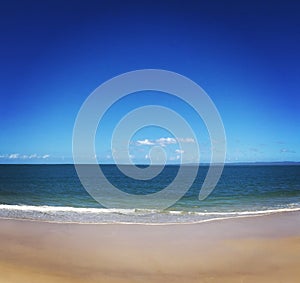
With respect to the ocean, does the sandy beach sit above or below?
above

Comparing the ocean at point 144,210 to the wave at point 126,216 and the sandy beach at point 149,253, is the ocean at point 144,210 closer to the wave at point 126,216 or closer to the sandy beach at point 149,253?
the wave at point 126,216

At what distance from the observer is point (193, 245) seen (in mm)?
9000

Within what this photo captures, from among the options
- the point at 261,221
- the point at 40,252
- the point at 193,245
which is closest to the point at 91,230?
the point at 40,252

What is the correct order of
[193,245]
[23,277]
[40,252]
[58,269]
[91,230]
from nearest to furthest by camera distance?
[23,277], [58,269], [40,252], [193,245], [91,230]

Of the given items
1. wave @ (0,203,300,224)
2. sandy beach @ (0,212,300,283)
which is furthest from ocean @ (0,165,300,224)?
sandy beach @ (0,212,300,283)

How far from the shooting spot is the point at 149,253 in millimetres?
8188

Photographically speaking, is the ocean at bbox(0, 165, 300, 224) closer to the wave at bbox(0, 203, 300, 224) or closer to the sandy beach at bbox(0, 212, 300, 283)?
the wave at bbox(0, 203, 300, 224)

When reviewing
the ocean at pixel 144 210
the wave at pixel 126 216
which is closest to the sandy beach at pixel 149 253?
the wave at pixel 126 216

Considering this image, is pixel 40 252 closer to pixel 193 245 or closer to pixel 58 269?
pixel 58 269

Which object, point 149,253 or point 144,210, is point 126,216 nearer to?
point 144,210

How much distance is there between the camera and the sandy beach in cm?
651

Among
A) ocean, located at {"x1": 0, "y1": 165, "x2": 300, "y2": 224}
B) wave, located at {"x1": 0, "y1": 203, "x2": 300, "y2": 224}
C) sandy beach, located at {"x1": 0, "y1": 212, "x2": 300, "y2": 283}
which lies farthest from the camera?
ocean, located at {"x1": 0, "y1": 165, "x2": 300, "y2": 224}

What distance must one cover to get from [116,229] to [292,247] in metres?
5.53

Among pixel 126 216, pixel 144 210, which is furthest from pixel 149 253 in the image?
pixel 144 210
